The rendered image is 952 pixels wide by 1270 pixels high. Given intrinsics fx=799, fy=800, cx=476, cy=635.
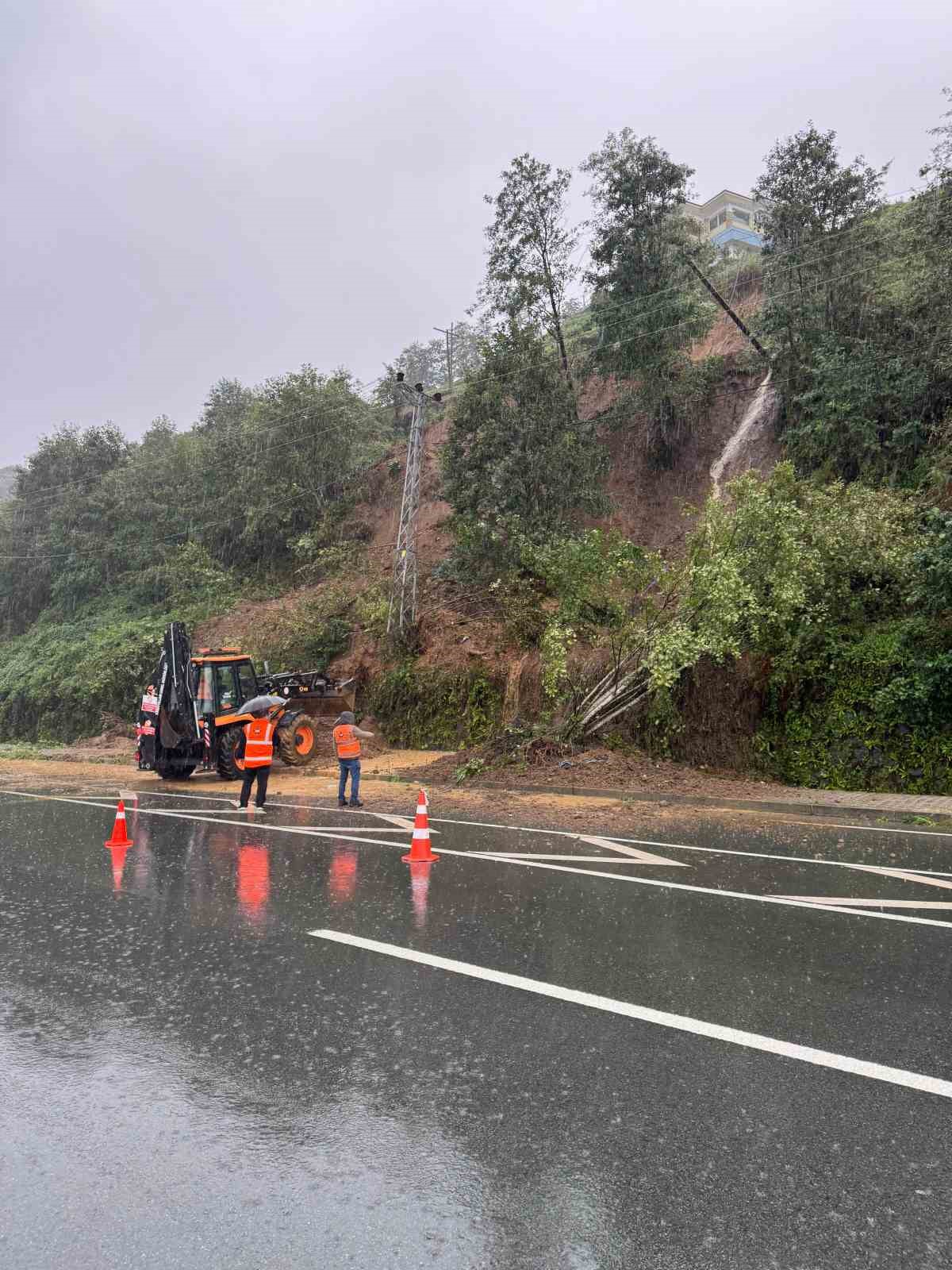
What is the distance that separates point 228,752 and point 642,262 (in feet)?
67.3

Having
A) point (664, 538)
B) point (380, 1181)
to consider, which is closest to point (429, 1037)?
point (380, 1181)

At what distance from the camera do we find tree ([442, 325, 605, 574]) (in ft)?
76.3

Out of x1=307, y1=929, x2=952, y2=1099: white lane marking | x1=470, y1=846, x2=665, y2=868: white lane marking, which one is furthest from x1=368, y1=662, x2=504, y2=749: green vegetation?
x1=307, y1=929, x2=952, y2=1099: white lane marking

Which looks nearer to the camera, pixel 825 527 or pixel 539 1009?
pixel 539 1009

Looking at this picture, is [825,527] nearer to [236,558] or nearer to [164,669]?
[164,669]

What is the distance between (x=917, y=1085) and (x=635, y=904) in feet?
9.96

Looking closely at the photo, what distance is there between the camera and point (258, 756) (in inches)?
471

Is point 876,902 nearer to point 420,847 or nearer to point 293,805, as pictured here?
point 420,847

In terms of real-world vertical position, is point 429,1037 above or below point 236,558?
below

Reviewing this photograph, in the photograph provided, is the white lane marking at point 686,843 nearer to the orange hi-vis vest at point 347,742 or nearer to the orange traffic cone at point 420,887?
the orange hi-vis vest at point 347,742

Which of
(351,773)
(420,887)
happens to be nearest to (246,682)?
(351,773)

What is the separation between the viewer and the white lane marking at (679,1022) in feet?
11.9

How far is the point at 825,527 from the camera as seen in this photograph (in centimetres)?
1488

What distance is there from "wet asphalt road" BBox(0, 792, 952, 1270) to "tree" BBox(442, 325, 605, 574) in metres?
17.2
